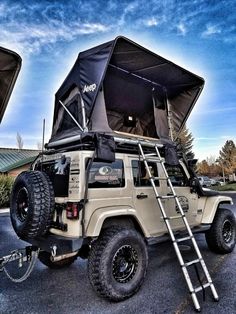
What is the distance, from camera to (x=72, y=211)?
335 centimetres

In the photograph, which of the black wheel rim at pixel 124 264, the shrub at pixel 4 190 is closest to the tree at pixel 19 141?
the shrub at pixel 4 190

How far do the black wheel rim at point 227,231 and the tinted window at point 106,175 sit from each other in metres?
2.89

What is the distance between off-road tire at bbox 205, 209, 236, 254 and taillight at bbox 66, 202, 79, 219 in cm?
311

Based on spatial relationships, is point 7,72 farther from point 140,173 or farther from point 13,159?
point 13,159

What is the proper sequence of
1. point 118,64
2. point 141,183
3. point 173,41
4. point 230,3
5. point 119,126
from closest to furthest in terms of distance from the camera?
point 141,183 → point 118,64 → point 119,126 → point 230,3 → point 173,41

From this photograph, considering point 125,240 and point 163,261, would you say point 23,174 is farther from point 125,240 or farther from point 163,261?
point 163,261

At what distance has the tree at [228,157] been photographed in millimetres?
39209

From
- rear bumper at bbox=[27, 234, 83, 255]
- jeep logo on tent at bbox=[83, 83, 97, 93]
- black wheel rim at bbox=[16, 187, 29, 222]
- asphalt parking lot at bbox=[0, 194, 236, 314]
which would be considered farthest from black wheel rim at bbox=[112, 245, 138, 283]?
jeep logo on tent at bbox=[83, 83, 97, 93]

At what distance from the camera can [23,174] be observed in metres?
3.70

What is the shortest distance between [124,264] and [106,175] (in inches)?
50.5

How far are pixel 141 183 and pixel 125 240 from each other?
1.07 metres

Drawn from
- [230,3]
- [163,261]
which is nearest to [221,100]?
[230,3]

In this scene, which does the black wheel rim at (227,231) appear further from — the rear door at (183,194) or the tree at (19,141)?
the tree at (19,141)

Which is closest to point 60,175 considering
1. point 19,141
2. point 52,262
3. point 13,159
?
point 52,262
